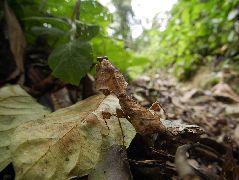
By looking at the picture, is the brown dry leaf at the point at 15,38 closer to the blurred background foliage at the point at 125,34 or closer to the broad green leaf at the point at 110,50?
the blurred background foliage at the point at 125,34

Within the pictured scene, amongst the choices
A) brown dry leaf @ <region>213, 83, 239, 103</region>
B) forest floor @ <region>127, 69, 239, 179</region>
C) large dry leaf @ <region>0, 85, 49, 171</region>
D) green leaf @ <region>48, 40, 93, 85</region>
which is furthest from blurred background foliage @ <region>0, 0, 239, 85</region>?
brown dry leaf @ <region>213, 83, 239, 103</region>

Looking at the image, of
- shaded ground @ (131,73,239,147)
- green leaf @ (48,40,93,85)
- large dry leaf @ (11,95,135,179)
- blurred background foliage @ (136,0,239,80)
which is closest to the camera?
large dry leaf @ (11,95,135,179)

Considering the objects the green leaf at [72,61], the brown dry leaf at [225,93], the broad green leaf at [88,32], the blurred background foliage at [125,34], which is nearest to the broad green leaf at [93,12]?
the blurred background foliage at [125,34]

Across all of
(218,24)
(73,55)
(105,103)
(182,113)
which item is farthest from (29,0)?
(218,24)

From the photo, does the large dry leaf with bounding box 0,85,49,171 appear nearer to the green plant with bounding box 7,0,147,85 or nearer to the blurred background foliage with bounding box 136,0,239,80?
the green plant with bounding box 7,0,147,85

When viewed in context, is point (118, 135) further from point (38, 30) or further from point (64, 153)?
point (38, 30)

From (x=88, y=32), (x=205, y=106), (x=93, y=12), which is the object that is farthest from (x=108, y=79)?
(x=205, y=106)
